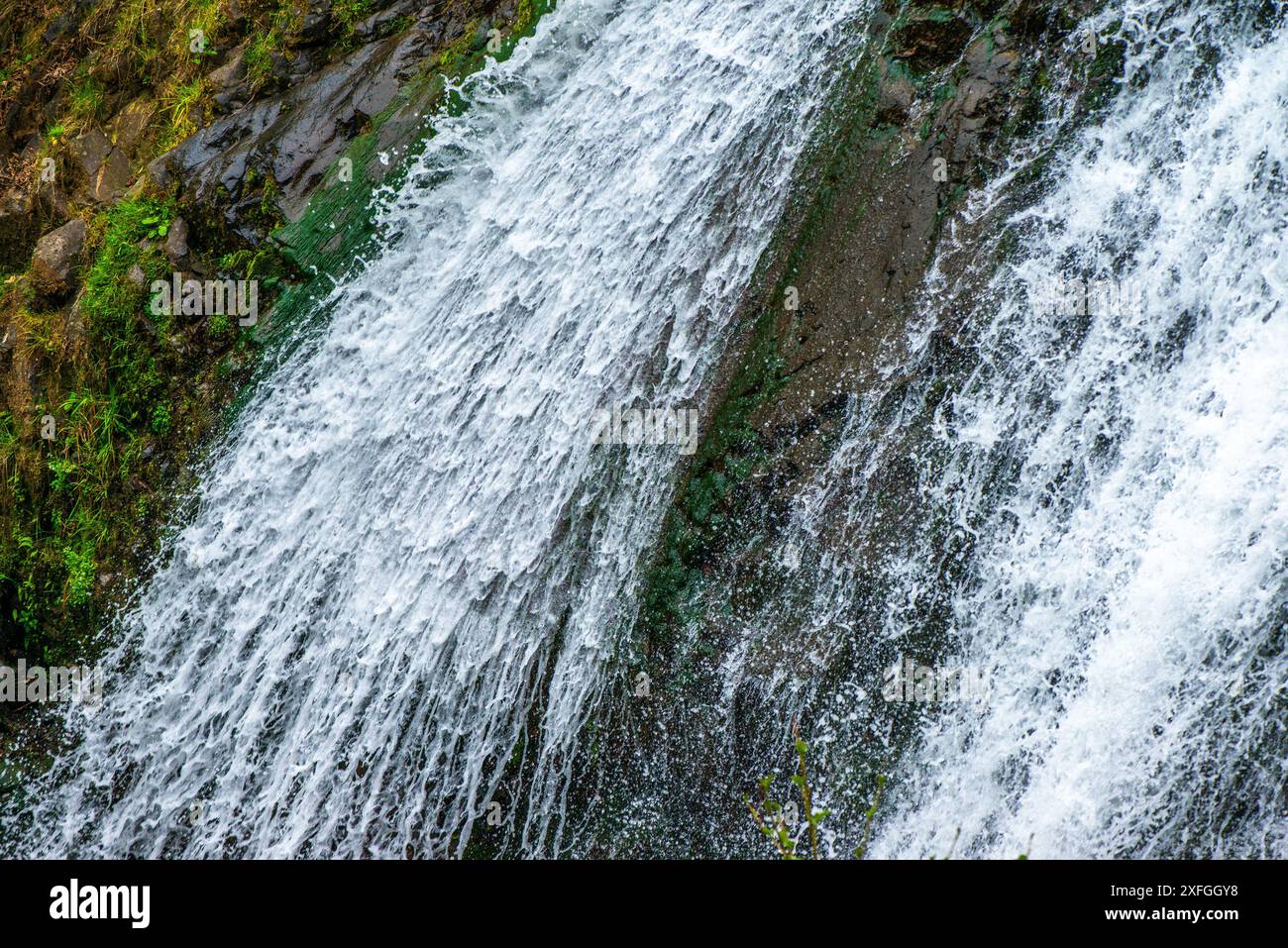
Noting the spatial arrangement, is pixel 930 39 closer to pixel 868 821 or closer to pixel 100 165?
pixel 868 821

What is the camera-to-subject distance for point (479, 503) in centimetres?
576

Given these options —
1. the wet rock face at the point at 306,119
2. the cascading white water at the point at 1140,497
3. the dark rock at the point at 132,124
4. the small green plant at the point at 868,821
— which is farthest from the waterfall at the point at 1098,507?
the dark rock at the point at 132,124

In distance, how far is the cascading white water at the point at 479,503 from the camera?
225 inches

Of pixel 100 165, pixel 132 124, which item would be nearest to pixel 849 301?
pixel 132 124

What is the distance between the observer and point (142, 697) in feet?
20.0

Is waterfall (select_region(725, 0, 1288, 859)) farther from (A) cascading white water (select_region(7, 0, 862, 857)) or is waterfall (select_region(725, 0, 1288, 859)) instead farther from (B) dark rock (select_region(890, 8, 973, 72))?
(A) cascading white water (select_region(7, 0, 862, 857))

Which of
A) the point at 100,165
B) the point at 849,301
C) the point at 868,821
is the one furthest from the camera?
the point at 100,165

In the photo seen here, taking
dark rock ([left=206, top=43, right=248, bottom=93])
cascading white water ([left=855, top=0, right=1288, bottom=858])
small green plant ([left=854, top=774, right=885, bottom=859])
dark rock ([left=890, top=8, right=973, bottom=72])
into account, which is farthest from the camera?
dark rock ([left=206, top=43, right=248, bottom=93])

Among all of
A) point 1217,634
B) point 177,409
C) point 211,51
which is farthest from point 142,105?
point 1217,634

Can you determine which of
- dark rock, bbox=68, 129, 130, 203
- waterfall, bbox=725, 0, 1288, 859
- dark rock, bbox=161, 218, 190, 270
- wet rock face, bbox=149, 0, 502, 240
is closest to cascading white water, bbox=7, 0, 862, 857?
wet rock face, bbox=149, 0, 502, 240

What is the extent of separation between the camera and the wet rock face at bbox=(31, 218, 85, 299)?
22.6 feet

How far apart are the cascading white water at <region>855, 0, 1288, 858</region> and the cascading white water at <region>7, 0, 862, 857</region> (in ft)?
5.64

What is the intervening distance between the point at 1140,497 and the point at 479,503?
3.61 m

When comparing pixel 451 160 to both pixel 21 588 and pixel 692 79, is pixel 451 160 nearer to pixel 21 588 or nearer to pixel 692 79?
pixel 692 79
